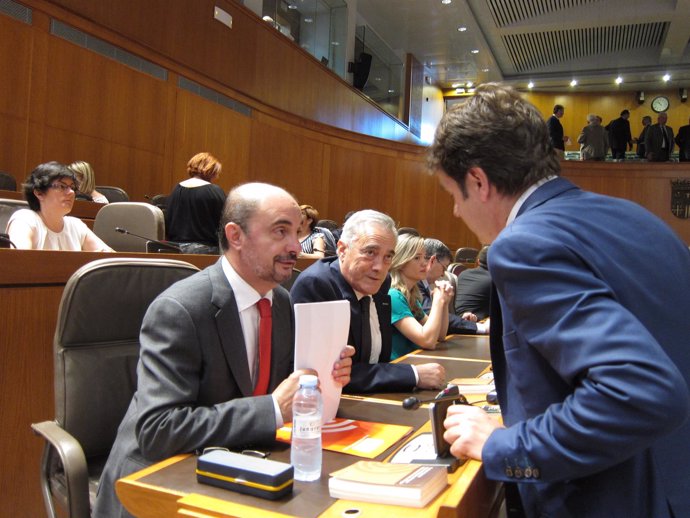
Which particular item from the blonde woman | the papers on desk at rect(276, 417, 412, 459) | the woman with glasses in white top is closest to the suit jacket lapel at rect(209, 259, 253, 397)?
the papers on desk at rect(276, 417, 412, 459)

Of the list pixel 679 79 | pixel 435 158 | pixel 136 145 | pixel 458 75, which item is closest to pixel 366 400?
pixel 435 158

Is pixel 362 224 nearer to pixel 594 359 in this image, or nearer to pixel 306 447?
pixel 306 447

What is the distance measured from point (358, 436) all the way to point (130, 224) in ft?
10.3

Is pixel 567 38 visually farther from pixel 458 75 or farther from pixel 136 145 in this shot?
pixel 136 145

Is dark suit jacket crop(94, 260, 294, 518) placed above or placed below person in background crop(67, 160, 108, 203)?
below

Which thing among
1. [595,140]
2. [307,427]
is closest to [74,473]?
[307,427]

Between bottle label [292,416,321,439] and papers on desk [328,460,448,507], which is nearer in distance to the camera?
papers on desk [328,460,448,507]

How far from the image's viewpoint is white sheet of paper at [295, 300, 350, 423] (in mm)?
1354

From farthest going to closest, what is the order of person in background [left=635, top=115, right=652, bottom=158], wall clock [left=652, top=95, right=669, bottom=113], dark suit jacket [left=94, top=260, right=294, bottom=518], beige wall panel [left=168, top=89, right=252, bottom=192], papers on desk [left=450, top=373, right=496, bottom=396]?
wall clock [left=652, top=95, right=669, bottom=113]
person in background [left=635, top=115, right=652, bottom=158]
beige wall panel [left=168, top=89, right=252, bottom=192]
papers on desk [left=450, top=373, right=496, bottom=396]
dark suit jacket [left=94, top=260, right=294, bottom=518]

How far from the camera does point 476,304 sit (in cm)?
438

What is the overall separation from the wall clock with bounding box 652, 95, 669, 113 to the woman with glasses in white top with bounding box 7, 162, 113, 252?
15755 millimetres

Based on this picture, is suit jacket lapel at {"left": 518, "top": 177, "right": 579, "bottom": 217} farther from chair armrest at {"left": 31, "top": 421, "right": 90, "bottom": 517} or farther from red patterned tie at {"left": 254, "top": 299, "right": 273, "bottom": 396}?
chair armrest at {"left": 31, "top": 421, "right": 90, "bottom": 517}

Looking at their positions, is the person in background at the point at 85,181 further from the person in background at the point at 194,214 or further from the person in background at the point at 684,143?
the person in background at the point at 684,143

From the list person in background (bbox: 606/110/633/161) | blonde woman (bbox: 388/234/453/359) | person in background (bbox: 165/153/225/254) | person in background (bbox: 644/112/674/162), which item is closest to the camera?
blonde woman (bbox: 388/234/453/359)
